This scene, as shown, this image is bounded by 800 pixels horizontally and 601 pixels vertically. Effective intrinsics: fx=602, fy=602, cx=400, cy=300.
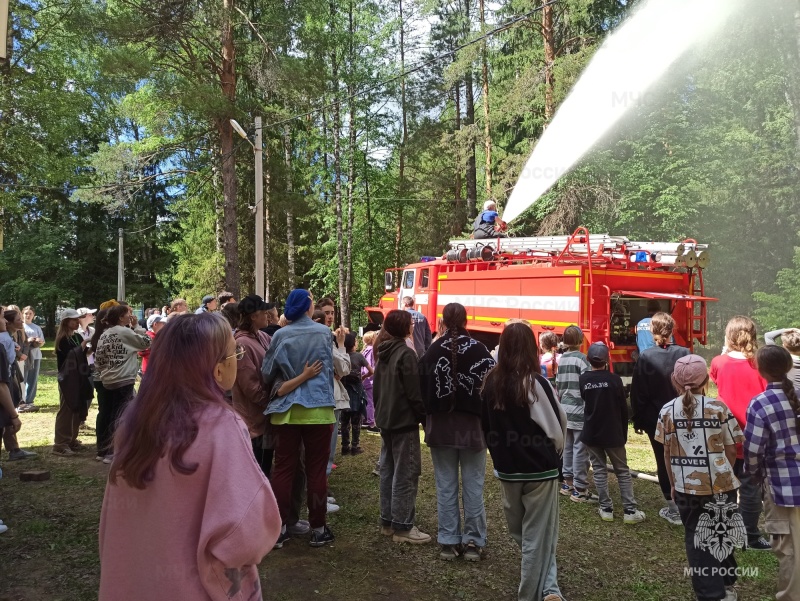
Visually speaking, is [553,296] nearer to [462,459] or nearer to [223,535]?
[462,459]

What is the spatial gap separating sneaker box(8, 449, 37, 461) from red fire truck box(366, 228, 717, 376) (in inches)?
298

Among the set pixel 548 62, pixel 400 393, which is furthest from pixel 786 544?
pixel 548 62

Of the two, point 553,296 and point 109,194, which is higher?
point 109,194

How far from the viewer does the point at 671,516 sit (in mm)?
5625

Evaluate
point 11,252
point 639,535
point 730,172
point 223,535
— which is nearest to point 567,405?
point 639,535

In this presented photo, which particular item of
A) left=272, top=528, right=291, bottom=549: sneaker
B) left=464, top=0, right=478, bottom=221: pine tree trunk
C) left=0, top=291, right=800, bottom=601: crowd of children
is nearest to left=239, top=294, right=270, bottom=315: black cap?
left=0, top=291, right=800, bottom=601: crowd of children

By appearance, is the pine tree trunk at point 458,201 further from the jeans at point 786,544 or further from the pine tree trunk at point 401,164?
the jeans at point 786,544

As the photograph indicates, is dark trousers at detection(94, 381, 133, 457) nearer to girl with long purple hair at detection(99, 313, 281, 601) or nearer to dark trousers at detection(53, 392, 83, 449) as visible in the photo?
dark trousers at detection(53, 392, 83, 449)

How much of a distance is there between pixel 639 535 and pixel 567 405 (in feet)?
4.50

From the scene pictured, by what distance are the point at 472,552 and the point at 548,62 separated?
58.0 feet

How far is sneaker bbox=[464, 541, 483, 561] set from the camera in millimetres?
4668

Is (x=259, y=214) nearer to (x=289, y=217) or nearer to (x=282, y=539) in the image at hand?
(x=282, y=539)

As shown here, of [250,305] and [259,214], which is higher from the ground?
[259,214]

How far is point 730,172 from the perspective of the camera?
64.8 ft
